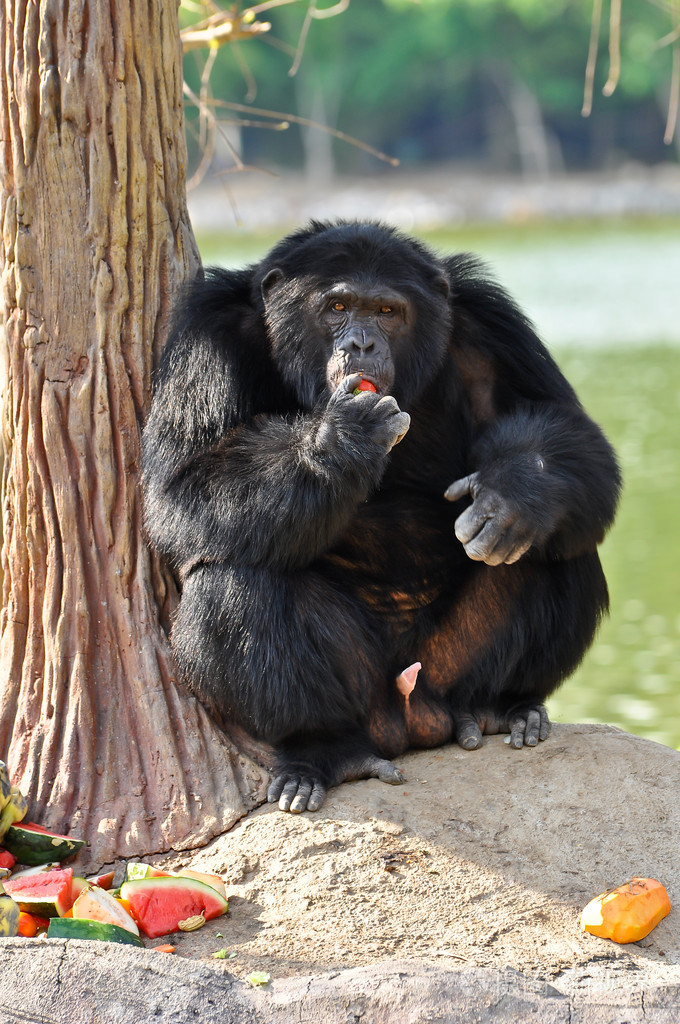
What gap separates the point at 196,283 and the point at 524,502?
152 centimetres

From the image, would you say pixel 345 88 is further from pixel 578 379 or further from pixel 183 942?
pixel 183 942

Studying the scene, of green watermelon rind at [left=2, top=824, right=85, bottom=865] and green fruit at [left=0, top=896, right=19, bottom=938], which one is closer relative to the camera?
green fruit at [left=0, top=896, right=19, bottom=938]

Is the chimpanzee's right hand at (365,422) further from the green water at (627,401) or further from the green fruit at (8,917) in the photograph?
the green water at (627,401)

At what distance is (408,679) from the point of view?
14.2 ft

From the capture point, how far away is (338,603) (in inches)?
165

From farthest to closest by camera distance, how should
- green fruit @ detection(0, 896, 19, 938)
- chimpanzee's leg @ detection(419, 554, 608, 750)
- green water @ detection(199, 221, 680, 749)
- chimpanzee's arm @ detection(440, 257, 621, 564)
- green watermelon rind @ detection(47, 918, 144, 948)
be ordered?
1. green water @ detection(199, 221, 680, 749)
2. chimpanzee's leg @ detection(419, 554, 608, 750)
3. chimpanzee's arm @ detection(440, 257, 621, 564)
4. green fruit @ detection(0, 896, 19, 938)
5. green watermelon rind @ detection(47, 918, 144, 948)

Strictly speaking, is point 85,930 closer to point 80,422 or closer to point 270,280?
point 80,422

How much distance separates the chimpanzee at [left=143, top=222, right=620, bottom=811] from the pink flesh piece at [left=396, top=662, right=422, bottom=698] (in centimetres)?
2

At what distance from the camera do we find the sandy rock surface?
2.96 metres

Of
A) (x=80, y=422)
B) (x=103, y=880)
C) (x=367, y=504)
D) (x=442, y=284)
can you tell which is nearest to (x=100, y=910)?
(x=103, y=880)

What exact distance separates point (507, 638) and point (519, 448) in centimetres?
74

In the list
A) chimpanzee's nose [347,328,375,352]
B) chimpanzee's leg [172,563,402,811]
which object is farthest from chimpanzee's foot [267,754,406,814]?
chimpanzee's nose [347,328,375,352]

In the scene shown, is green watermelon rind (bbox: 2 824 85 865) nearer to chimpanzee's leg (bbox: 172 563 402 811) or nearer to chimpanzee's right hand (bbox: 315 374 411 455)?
chimpanzee's leg (bbox: 172 563 402 811)

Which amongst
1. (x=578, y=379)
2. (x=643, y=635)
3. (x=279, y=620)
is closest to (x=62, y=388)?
(x=279, y=620)
